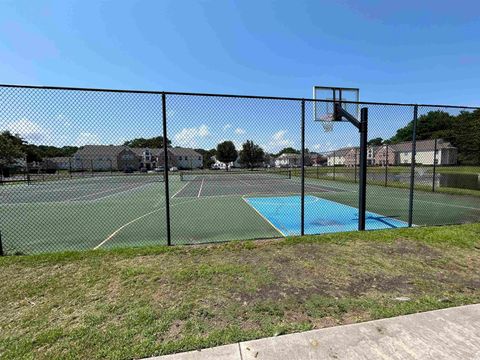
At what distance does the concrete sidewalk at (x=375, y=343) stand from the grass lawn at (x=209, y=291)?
0.48 ft

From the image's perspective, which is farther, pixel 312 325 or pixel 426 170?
pixel 426 170

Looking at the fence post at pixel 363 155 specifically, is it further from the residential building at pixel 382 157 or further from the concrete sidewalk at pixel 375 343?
the residential building at pixel 382 157

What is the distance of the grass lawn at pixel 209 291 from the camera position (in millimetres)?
2543

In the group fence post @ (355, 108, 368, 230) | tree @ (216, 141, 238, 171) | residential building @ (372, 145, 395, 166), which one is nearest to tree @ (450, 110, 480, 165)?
residential building @ (372, 145, 395, 166)

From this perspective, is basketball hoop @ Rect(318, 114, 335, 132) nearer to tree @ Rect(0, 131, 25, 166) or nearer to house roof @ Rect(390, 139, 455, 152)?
tree @ Rect(0, 131, 25, 166)

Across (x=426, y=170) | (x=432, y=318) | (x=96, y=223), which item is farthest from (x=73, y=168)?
(x=426, y=170)

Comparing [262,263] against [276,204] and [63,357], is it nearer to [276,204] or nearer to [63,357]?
[63,357]

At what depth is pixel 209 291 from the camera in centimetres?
342

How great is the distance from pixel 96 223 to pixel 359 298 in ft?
27.7

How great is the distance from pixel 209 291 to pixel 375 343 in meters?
1.89

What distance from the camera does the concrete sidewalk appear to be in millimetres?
2264

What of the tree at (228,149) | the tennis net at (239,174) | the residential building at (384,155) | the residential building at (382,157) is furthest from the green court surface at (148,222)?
the residential building at (382,157)

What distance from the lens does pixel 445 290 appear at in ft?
11.2

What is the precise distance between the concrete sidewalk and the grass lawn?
0.14m
